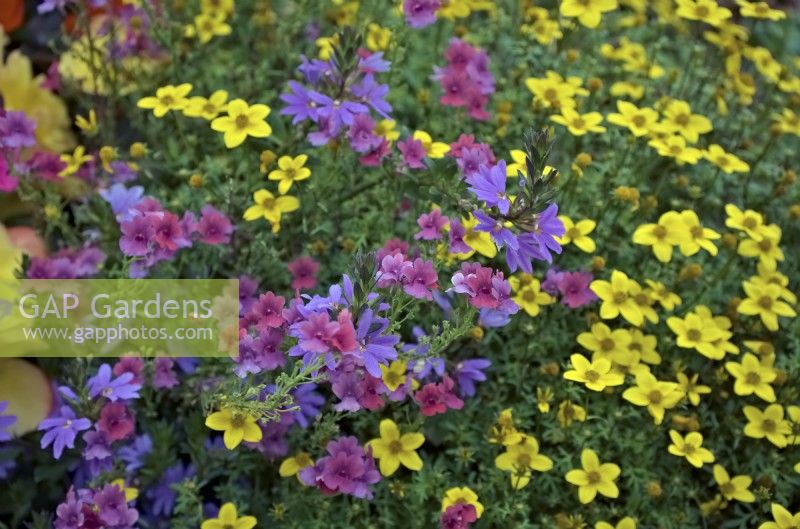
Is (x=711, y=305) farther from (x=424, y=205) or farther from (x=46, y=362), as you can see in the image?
(x=46, y=362)

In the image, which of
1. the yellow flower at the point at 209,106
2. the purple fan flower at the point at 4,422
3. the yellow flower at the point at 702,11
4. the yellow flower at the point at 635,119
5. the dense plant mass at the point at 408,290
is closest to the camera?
the dense plant mass at the point at 408,290

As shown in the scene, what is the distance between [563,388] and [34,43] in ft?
5.70

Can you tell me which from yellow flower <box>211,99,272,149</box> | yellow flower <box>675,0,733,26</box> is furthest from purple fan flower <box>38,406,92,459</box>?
yellow flower <box>675,0,733,26</box>

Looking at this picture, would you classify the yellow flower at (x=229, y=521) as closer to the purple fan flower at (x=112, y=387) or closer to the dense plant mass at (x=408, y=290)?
the dense plant mass at (x=408, y=290)

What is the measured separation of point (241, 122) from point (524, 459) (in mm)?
823

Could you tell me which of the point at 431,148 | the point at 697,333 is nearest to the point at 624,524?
the point at 697,333

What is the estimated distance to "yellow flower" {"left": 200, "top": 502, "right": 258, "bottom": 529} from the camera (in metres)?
1.54

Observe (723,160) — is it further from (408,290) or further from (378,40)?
(408,290)

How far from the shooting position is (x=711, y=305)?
1.97 meters

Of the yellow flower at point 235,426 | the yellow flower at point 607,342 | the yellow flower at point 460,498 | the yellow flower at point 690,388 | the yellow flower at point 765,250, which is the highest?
the yellow flower at point 765,250

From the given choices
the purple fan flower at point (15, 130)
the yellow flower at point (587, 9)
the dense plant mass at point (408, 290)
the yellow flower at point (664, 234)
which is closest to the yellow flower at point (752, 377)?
the dense plant mass at point (408, 290)

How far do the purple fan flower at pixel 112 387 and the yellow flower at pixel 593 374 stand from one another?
2.42 ft

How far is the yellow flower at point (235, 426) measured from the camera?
1440 mm

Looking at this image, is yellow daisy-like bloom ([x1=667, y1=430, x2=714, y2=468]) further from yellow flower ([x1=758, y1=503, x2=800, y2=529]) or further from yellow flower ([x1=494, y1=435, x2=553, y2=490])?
yellow flower ([x1=494, y1=435, x2=553, y2=490])
